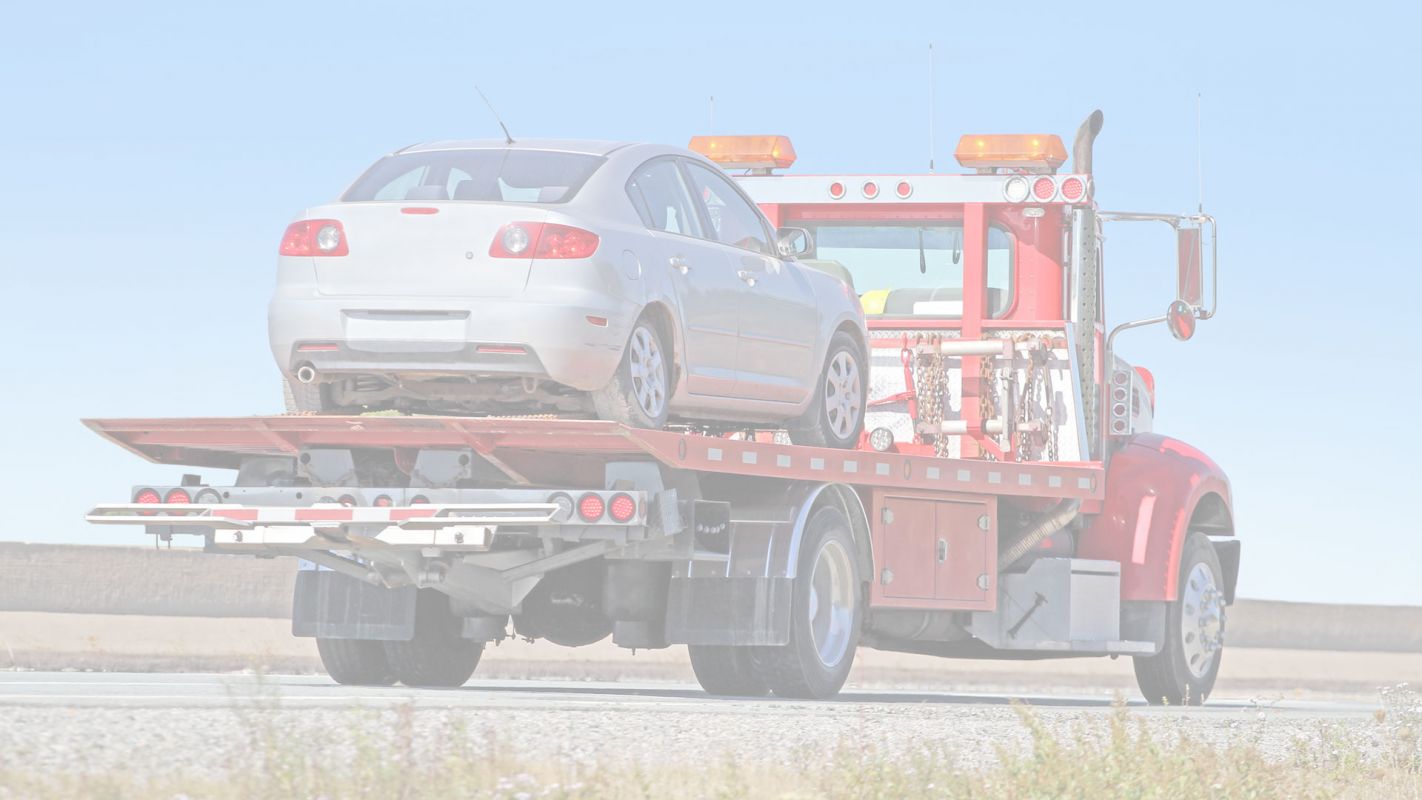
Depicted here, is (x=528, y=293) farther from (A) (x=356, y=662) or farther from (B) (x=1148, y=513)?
(B) (x=1148, y=513)

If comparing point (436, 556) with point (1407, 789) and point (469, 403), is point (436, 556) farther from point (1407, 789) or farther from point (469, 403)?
point (1407, 789)

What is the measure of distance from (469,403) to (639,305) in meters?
1.01

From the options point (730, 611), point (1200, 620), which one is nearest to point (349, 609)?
point (730, 611)

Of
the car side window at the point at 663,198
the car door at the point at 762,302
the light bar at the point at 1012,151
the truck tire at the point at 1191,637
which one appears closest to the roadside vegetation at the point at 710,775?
the car door at the point at 762,302

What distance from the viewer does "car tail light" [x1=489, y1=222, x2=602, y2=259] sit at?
11.1m

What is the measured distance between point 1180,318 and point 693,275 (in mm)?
4874

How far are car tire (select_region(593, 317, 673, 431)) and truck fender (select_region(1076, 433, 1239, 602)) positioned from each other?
5.09 metres

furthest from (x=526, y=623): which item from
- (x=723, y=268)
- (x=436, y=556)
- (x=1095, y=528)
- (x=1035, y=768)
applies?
(x=1035, y=768)

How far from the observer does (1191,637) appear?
16531mm

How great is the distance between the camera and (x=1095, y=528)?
52.7 ft

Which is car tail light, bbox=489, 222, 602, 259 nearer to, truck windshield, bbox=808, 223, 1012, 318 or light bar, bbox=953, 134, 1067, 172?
truck windshield, bbox=808, 223, 1012, 318

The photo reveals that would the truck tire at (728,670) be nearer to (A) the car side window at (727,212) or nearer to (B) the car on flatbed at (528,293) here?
(B) the car on flatbed at (528,293)

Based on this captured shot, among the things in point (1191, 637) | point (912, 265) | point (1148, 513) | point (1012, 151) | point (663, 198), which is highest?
point (1012, 151)

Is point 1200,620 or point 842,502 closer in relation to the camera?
point 842,502
